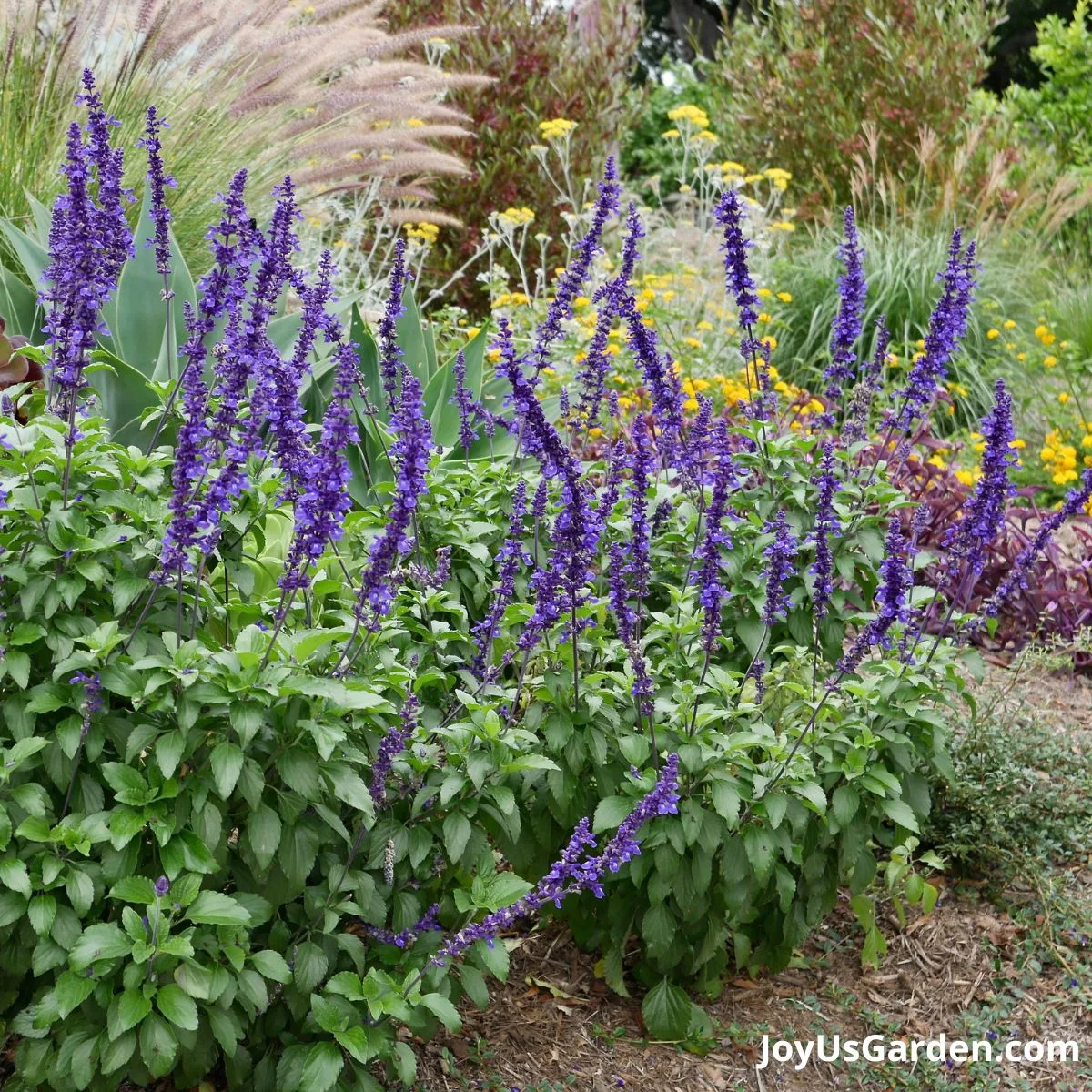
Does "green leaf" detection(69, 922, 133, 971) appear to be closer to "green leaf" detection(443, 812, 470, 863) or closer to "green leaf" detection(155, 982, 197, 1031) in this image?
"green leaf" detection(155, 982, 197, 1031)

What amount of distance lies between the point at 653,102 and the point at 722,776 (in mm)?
18914

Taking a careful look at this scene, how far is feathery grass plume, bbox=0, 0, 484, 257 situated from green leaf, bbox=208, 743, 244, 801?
145 inches

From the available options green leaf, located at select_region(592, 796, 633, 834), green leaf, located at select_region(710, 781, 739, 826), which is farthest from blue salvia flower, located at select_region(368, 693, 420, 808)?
green leaf, located at select_region(710, 781, 739, 826)

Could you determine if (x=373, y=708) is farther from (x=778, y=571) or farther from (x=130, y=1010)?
(x=778, y=571)

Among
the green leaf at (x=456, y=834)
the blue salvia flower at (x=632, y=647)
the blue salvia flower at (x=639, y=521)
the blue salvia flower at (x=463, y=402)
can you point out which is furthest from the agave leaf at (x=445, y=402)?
the green leaf at (x=456, y=834)

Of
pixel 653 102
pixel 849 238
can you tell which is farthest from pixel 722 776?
pixel 653 102

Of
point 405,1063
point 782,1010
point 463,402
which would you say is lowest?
point 782,1010

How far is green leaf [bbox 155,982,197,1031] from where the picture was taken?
7.14ft

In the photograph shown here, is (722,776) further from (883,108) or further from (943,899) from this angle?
(883,108)

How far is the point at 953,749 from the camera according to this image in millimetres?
3881

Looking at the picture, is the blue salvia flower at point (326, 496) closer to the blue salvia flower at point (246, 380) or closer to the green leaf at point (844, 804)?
the blue salvia flower at point (246, 380)

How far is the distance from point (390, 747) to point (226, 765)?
0.34 metres

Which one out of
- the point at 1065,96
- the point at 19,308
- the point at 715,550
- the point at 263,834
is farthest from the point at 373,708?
the point at 1065,96

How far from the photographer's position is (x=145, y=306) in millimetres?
4250
